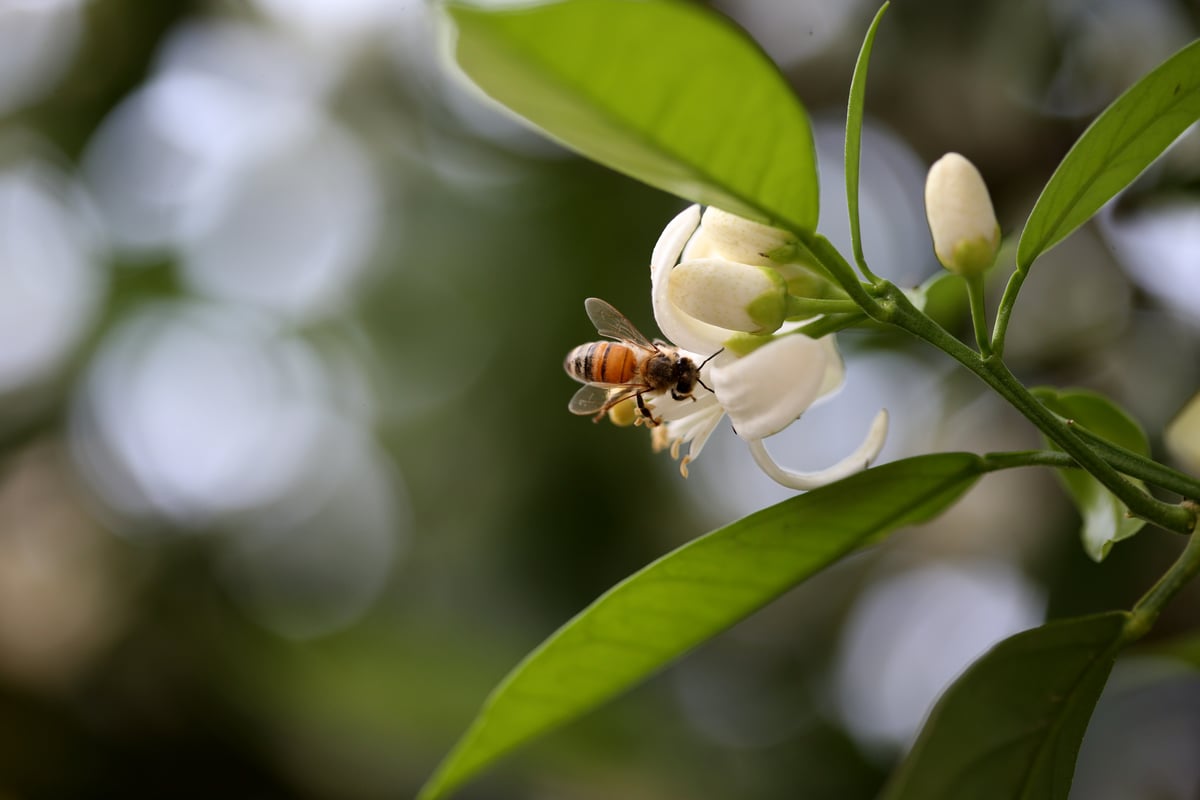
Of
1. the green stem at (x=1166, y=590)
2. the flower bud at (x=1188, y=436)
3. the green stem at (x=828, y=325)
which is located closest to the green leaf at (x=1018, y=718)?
the green stem at (x=1166, y=590)

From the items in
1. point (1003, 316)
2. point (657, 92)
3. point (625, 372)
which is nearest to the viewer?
point (657, 92)

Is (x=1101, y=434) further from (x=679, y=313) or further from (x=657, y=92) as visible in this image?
(x=657, y=92)

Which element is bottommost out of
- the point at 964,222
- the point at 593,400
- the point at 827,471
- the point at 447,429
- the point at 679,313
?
the point at 447,429

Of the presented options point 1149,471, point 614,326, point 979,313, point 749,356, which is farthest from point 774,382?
point 614,326

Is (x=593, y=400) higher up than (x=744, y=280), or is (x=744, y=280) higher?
(x=744, y=280)

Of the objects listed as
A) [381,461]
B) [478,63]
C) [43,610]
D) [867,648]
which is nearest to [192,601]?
[43,610]

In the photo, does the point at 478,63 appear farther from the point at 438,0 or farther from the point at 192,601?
the point at 192,601

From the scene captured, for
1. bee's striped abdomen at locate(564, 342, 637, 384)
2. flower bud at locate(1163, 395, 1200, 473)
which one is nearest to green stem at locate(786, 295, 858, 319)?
bee's striped abdomen at locate(564, 342, 637, 384)
